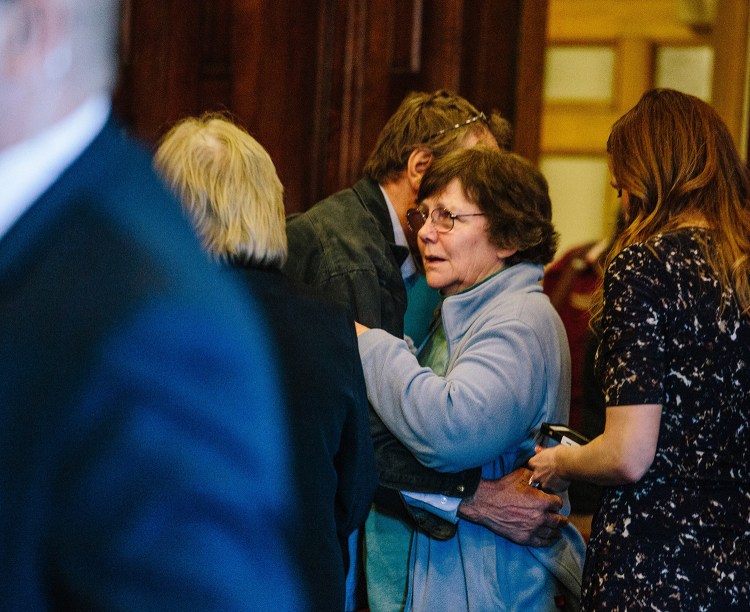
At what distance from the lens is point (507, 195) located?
7.54 feet

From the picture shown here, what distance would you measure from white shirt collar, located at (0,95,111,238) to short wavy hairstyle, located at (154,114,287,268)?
0.84 meters

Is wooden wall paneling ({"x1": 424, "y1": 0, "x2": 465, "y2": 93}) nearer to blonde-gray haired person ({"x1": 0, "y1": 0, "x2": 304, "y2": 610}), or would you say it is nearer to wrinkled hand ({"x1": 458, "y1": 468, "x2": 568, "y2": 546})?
wrinkled hand ({"x1": 458, "y1": 468, "x2": 568, "y2": 546})

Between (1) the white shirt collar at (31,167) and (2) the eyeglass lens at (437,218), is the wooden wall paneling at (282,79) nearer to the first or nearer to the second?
(2) the eyeglass lens at (437,218)

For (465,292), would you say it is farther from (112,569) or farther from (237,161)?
(112,569)

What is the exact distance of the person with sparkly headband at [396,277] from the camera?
216 cm

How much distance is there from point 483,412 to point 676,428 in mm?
373

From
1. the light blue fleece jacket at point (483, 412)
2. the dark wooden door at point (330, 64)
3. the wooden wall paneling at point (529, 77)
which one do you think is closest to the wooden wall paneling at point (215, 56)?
the dark wooden door at point (330, 64)

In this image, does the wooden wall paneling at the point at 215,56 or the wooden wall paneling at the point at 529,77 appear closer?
the wooden wall paneling at the point at 529,77

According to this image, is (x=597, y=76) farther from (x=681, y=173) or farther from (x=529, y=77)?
(x=681, y=173)

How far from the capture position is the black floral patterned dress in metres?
1.86

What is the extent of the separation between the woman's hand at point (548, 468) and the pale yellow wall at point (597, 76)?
4233 mm

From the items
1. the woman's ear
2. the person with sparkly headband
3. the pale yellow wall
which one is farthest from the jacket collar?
the pale yellow wall

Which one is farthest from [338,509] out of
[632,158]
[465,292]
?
[632,158]

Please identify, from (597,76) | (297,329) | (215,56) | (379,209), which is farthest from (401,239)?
(597,76)
